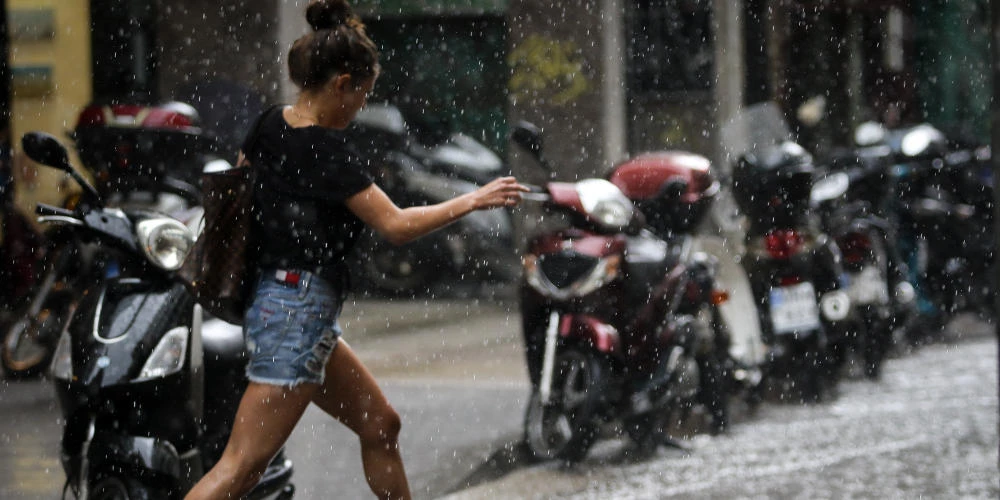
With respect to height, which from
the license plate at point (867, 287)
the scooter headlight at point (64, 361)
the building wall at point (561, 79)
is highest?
the building wall at point (561, 79)

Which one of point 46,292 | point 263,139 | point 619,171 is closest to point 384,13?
point 46,292

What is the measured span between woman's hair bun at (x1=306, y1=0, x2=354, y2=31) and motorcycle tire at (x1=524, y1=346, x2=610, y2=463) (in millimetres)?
2506

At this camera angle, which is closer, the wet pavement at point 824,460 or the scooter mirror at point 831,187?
the wet pavement at point 824,460

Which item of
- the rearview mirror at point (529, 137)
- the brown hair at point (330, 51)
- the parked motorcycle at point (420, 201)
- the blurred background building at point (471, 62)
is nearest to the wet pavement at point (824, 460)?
the rearview mirror at point (529, 137)

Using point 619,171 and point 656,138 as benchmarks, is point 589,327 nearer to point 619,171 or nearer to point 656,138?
point 619,171

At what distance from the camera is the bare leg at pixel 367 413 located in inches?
152

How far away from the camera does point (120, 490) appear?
4023mm

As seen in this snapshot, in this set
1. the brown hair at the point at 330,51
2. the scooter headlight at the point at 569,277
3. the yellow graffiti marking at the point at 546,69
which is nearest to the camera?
the brown hair at the point at 330,51

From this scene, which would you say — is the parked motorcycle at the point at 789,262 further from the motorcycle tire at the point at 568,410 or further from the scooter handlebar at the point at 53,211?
Result: the scooter handlebar at the point at 53,211

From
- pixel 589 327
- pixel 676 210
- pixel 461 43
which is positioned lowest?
pixel 589 327

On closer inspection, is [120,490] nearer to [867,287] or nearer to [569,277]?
[569,277]

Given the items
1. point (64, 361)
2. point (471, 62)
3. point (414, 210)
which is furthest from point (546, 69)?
point (414, 210)

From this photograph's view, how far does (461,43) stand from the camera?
15078 mm

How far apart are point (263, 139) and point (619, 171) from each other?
3.01 metres
